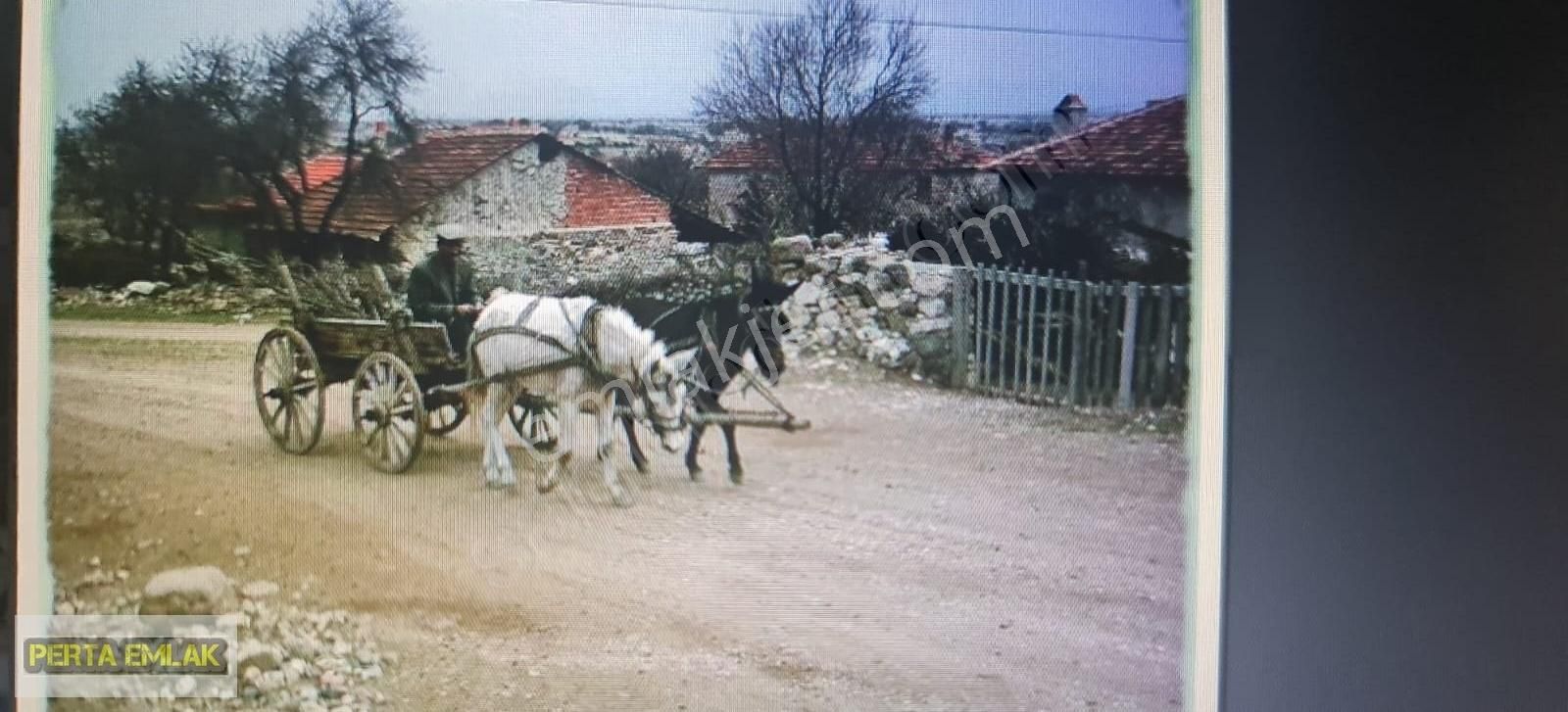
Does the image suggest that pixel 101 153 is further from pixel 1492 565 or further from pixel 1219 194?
pixel 1492 565

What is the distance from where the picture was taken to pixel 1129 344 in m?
1.88

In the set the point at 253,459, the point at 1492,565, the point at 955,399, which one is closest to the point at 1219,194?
the point at 955,399

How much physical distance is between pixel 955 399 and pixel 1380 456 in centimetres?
71

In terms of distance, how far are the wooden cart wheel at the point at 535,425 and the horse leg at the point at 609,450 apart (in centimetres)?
7

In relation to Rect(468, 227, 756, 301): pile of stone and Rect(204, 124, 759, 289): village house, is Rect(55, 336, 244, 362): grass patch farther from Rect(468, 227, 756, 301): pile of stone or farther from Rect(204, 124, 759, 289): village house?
Rect(468, 227, 756, 301): pile of stone

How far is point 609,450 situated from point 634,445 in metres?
0.05

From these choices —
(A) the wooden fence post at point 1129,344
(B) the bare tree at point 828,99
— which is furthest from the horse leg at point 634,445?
(A) the wooden fence post at point 1129,344

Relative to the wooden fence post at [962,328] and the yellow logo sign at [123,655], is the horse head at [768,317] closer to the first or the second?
the wooden fence post at [962,328]

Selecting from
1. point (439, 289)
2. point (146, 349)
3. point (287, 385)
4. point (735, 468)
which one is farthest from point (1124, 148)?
point (146, 349)

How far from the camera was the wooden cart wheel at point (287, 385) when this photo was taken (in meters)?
1.83

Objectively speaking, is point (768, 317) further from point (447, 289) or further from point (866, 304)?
point (447, 289)

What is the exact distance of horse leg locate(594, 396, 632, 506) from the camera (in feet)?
6.08

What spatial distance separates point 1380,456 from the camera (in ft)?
6.02

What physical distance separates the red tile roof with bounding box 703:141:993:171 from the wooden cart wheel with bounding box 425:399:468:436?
593 mm
